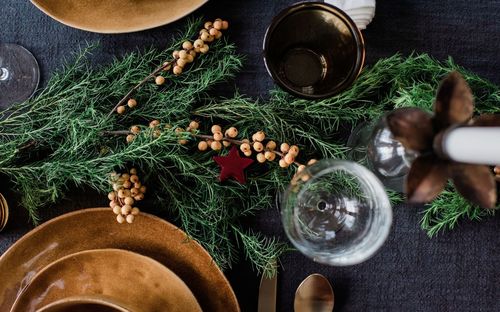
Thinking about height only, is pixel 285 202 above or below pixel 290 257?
above

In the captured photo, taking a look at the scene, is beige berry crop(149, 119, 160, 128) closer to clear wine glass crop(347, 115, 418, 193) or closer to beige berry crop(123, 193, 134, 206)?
beige berry crop(123, 193, 134, 206)

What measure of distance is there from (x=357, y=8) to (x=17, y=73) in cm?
55

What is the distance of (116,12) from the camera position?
86 centimetres

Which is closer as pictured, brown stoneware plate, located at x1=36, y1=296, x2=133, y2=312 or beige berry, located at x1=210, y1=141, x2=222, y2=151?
brown stoneware plate, located at x1=36, y1=296, x2=133, y2=312

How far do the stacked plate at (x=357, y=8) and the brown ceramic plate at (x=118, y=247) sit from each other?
1.37 feet

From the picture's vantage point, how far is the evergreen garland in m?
0.82

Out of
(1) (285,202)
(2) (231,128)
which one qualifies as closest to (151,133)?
(2) (231,128)

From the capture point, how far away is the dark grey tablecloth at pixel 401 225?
0.86 metres

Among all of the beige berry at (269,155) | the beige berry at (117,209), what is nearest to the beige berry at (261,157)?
the beige berry at (269,155)

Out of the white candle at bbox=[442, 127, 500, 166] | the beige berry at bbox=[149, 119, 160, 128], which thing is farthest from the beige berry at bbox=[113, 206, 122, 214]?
the white candle at bbox=[442, 127, 500, 166]

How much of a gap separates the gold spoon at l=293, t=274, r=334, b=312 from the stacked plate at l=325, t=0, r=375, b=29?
403 millimetres

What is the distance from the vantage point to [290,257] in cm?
86

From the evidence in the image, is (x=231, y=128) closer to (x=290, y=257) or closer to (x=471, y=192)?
(x=290, y=257)

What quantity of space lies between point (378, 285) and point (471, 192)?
1.02 ft
